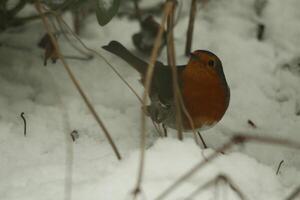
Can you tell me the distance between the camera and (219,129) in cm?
272

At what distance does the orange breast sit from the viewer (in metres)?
2.57

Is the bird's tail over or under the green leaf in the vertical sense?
under

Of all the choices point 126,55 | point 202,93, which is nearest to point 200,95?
point 202,93

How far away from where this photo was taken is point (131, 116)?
271 cm

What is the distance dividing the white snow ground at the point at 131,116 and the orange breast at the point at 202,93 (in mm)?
165

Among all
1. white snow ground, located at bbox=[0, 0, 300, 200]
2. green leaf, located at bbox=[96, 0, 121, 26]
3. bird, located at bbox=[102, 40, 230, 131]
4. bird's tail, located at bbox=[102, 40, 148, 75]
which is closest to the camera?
white snow ground, located at bbox=[0, 0, 300, 200]

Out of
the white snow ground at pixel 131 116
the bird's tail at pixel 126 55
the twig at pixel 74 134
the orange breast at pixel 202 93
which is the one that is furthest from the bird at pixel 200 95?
the twig at pixel 74 134

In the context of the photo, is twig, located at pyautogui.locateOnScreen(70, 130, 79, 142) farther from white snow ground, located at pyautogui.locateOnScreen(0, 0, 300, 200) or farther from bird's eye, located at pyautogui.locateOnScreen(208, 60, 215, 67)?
bird's eye, located at pyautogui.locateOnScreen(208, 60, 215, 67)

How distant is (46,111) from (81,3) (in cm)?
53

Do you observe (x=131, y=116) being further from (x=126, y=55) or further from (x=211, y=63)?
(x=211, y=63)

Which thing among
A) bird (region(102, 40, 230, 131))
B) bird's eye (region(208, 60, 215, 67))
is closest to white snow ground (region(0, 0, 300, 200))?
bird (region(102, 40, 230, 131))

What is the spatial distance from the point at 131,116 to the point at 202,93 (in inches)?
13.8

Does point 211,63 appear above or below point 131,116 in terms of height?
above

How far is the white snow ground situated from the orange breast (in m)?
0.17
